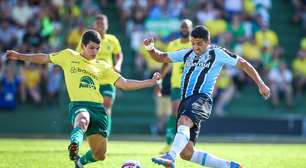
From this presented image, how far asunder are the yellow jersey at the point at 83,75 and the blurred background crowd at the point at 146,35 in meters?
11.4

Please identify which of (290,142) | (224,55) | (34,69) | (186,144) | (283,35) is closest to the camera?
(186,144)

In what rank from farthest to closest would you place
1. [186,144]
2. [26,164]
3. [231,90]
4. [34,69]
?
1. [231,90]
2. [34,69]
3. [26,164]
4. [186,144]

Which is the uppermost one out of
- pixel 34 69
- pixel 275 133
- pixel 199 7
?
pixel 199 7

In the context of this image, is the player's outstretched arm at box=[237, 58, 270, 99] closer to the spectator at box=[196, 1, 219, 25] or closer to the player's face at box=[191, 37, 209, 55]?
the player's face at box=[191, 37, 209, 55]

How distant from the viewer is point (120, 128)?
23438 millimetres

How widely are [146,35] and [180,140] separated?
14.5 meters

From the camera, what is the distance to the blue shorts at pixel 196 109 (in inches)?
411

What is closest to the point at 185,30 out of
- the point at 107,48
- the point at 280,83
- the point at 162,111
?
the point at 107,48

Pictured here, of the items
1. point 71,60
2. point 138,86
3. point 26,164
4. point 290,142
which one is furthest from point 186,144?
point 290,142

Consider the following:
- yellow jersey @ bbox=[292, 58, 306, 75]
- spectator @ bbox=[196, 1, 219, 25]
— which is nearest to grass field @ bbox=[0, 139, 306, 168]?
yellow jersey @ bbox=[292, 58, 306, 75]

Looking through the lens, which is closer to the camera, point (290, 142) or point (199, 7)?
point (290, 142)

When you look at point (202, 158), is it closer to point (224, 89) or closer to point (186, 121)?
point (186, 121)

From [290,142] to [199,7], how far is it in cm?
648

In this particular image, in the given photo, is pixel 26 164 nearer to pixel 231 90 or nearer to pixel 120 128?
pixel 120 128
